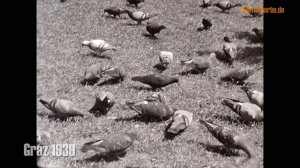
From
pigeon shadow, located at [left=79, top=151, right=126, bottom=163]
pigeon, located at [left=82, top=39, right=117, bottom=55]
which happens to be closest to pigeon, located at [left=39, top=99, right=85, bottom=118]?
pigeon shadow, located at [left=79, top=151, right=126, bottom=163]

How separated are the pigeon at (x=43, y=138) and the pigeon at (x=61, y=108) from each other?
581mm

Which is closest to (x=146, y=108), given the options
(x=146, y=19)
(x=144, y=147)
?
(x=144, y=147)

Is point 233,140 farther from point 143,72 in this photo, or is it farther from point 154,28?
point 154,28

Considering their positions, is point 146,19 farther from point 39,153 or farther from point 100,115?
point 39,153

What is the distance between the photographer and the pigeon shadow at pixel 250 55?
1039 centimetres

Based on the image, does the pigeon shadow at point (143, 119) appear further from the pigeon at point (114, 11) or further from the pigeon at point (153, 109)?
the pigeon at point (114, 11)

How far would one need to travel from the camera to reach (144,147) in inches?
242

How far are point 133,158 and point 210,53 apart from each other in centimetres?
529

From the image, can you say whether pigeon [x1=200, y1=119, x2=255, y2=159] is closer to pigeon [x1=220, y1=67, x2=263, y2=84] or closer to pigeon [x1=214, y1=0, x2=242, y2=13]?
pigeon [x1=220, y1=67, x2=263, y2=84]

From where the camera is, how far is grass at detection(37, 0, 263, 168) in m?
6.11

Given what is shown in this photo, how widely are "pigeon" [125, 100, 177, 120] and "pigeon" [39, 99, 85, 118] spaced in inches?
35.2

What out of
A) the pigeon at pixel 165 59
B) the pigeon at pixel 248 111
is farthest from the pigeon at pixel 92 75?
the pigeon at pixel 248 111

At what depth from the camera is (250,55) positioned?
10727 millimetres
